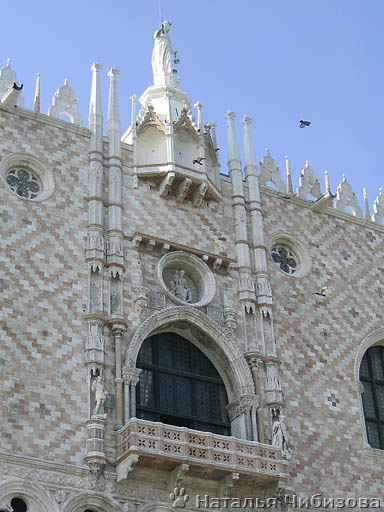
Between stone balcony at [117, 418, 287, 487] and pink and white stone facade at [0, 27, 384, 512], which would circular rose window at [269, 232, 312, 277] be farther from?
stone balcony at [117, 418, 287, 487]

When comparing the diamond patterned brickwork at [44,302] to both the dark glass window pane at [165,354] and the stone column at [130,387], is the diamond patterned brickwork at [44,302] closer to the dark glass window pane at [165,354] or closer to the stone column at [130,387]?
the stone column at [130,387]

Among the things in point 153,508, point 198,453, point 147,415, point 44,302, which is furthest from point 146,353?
point 153,508

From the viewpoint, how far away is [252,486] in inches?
895

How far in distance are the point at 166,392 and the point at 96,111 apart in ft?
26.5

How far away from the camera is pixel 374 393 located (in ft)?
89.9

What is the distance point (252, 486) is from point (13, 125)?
36.0 feet

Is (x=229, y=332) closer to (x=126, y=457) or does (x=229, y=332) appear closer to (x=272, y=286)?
(x=272, y=286)

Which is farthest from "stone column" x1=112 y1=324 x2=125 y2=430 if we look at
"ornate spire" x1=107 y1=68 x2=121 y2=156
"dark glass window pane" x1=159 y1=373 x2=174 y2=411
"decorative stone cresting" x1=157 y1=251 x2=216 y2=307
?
"ornate spire" x1=107 y1=68 x2=121 y2=156

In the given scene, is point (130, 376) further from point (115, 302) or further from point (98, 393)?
point (115, 302)

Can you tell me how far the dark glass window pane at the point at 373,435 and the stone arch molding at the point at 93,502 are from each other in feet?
27.6

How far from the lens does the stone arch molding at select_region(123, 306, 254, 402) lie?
24328 millimetres

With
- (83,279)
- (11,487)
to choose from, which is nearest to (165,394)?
(83,279)

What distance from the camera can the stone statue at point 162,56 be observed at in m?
29.5

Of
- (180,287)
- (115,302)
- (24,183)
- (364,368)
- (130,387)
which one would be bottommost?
(130,387)
